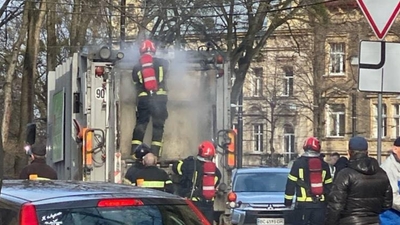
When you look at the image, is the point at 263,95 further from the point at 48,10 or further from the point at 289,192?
the point at 289,192

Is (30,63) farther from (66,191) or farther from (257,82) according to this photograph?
(66,191)

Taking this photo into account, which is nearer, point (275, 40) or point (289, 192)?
point (289, 192)

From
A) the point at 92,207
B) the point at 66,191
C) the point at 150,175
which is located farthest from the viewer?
the point at 150,175

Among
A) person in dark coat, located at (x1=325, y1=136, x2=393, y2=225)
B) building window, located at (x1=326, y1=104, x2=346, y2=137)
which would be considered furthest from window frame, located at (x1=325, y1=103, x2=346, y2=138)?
person in dark coat, located at (x1=325, y1=136, x2=393, y2=225)

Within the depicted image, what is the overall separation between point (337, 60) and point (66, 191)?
44546 millimetres

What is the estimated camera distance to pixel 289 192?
12.4 m

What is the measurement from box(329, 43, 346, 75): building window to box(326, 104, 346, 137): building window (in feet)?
12.9

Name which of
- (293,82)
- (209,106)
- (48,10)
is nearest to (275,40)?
(293,82)

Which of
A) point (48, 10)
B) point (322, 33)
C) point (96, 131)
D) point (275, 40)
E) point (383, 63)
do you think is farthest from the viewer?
point (275, 40)

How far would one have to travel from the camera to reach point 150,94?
11.9 metres

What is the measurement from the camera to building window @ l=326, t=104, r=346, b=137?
53934mm

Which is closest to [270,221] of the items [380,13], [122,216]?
[380,13]

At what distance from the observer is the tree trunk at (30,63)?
31078 millimetres

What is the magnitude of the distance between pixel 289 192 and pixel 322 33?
2499 centimetres
